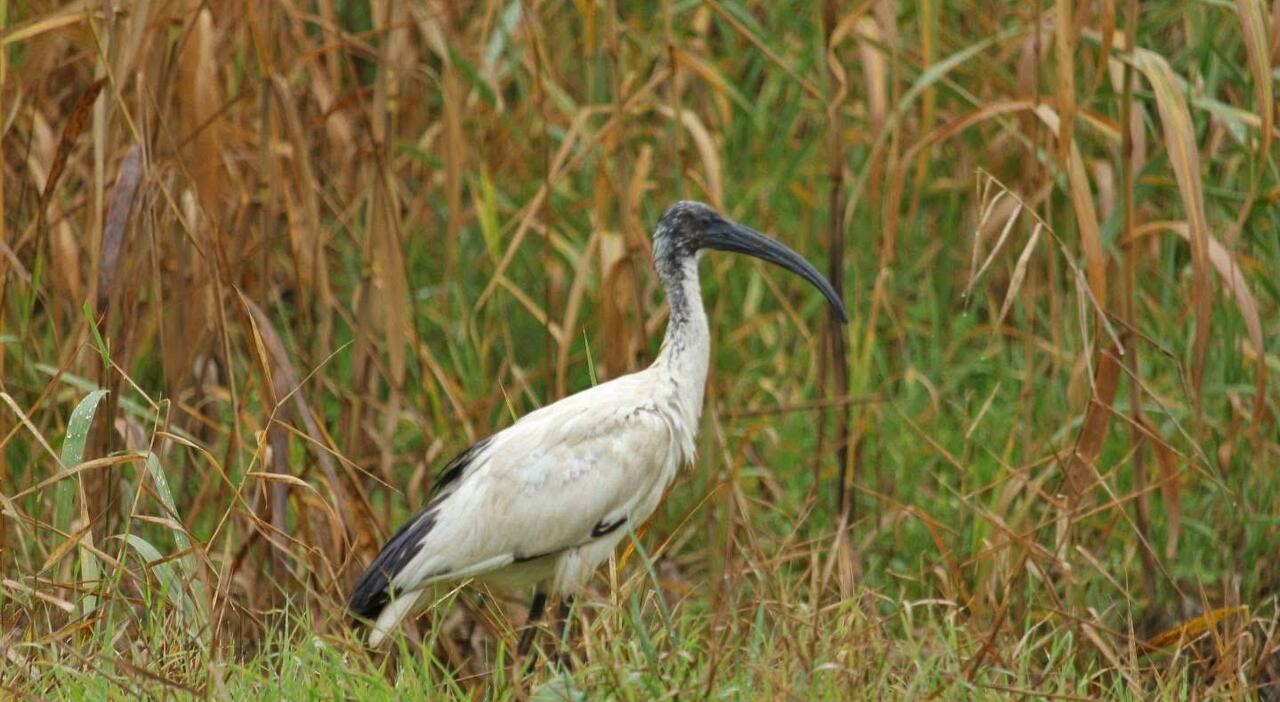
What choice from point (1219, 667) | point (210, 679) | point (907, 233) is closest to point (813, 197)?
point (907, 233)

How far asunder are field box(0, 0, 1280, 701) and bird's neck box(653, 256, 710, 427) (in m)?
0.18

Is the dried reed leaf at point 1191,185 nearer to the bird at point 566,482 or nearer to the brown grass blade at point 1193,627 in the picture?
the brown grass blade at point 1193,627

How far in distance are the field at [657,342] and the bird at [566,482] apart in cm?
14

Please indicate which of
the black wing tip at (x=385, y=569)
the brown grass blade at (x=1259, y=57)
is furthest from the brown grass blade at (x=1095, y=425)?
the black wing tip at (x=385, y=569)

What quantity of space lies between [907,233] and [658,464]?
185 cm

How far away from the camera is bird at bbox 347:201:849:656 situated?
3.72m

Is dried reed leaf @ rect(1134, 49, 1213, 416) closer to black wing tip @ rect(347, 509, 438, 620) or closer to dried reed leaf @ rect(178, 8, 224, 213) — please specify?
black wing tip @ rect(347, 509, 438, 620)

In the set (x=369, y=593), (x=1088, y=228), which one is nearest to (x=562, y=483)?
(x=369, y=593)

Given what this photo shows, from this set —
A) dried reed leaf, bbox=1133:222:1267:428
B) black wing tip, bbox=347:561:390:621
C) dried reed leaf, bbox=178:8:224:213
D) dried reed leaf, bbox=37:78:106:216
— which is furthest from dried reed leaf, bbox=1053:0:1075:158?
dried reed leaf, bbox=37:78:106:216

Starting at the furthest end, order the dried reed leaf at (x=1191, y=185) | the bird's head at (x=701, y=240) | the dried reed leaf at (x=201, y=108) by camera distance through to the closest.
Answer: the bird's head at (x=701, y=240) < the dried reed leaf at (x=201, y=108) < the dried reed leaf at (x=1191, y=185)

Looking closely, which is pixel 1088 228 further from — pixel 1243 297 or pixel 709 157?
pixel 709 157

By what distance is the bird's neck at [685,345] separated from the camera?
3.90 meters

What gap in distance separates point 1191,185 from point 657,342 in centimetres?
207

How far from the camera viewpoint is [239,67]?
441 centimetres
